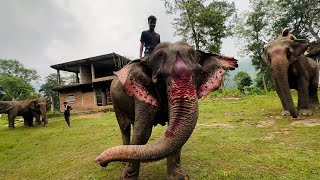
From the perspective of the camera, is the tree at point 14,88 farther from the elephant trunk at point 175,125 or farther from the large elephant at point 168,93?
the elephant trunk at point 175,125

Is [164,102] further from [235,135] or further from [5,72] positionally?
[5,72]

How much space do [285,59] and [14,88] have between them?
64.8 meters

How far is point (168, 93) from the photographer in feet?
13.8

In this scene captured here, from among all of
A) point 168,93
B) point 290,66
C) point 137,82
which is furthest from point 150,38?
point 290,66

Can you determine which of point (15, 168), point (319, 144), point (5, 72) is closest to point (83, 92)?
point (15, 168)

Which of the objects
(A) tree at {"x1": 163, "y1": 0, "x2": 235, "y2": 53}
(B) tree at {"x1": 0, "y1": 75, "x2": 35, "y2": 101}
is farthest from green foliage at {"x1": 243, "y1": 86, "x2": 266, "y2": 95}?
(B) tree at {"x1": 0, "y1": 75, "x2": 35, "y2": 101}

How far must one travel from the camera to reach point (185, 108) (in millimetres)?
3949

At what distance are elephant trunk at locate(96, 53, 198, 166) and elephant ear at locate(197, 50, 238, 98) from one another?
19.8 inches

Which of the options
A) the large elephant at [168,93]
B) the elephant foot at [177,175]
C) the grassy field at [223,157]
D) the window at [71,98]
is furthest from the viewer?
the window at [71,98]

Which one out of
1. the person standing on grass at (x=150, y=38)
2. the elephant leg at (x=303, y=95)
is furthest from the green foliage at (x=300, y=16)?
the person standing on grass at (x=150, y=38)

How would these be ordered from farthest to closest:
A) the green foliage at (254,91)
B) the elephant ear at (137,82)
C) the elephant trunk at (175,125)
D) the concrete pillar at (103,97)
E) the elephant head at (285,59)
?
the concrete pillar at (103,97), the green foliage at (254,91), the elephant head at (285,59), the elephant ear at (137,82), the elephant trunk at (175,125)

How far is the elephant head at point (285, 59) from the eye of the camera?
9531mm

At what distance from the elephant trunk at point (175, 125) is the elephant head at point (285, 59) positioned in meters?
6.23

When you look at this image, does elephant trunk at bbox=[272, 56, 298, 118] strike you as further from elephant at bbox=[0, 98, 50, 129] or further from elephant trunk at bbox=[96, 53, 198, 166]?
elephant at bbox=[0, 98, 50, 129]
